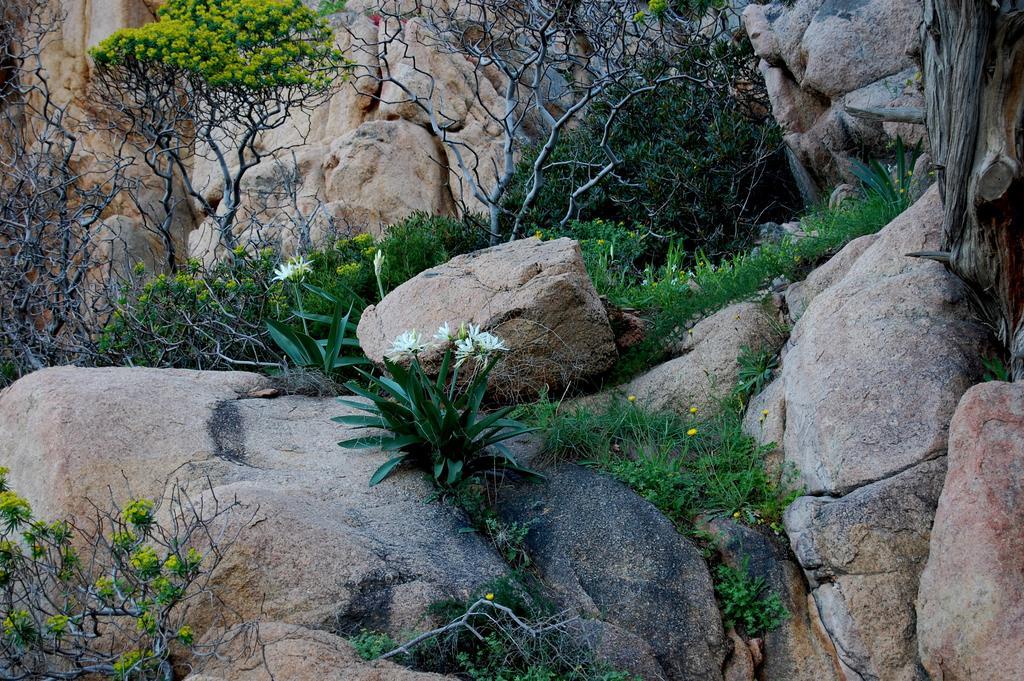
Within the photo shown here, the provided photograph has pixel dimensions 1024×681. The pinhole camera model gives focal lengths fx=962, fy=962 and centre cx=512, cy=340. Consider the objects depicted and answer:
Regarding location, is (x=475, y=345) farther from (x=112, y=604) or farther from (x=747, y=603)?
(x=112, y=604)

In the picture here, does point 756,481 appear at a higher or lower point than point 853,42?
lower

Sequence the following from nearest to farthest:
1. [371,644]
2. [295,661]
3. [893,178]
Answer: [295,661] → [371,644] → [893,178]

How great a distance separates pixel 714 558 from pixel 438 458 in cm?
155

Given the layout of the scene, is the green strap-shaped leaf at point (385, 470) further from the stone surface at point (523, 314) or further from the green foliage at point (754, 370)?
the green foliage at point (754, 370)

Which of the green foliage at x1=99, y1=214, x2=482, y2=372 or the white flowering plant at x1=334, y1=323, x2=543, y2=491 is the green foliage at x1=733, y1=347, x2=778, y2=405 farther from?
the green foliage at x1=99, y1=214, x2=482, y2=372

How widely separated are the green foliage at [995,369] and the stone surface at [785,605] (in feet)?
4.42

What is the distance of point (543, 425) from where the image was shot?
5.68 m

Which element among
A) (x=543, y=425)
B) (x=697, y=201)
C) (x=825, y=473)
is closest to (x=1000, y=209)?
(x=825, y=473)

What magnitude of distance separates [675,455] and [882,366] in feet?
4.13

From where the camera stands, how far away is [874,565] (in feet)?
14.5

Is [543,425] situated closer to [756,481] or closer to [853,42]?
[756,481]

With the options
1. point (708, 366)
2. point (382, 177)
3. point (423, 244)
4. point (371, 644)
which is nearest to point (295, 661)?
point (371, 644)

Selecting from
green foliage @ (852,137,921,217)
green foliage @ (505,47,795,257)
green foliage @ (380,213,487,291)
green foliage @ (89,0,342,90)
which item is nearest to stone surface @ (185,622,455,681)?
green foliage @ (380,213,487,291)

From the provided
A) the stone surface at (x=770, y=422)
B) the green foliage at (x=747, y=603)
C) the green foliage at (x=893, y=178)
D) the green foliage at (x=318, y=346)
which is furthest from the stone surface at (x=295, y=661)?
the green foliage at (x=893, y=178)
